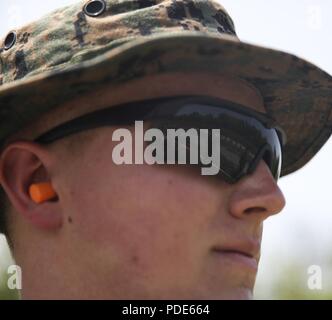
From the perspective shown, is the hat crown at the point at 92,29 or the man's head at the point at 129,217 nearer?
the man's head at the point at 129,217

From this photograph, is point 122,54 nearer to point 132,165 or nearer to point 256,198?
point 132,165

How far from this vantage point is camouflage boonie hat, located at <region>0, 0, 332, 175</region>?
265 centimetres

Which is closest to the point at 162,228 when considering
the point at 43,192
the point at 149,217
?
the point at 149,217

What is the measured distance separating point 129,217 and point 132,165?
16cm

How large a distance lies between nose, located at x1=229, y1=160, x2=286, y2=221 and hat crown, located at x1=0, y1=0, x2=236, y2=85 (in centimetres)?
52

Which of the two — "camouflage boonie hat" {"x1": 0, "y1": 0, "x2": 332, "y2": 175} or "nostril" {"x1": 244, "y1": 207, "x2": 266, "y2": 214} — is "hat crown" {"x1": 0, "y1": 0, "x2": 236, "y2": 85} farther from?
"nostril" {"x1": 244, "y1": 207, "x2": 266, "y2": 214}

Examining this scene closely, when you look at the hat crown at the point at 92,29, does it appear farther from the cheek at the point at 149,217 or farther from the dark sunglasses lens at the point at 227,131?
the cheek at the point at 149,217

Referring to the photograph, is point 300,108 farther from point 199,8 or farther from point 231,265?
point 231,265

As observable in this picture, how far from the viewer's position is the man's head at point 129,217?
8.63ft

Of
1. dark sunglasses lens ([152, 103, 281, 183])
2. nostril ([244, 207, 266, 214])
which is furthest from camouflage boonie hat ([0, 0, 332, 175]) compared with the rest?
nostril ([244, 207, 266, 214])

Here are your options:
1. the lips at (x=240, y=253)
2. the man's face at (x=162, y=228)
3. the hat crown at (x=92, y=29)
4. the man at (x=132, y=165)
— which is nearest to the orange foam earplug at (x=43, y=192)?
the man at (x=132, y=165)

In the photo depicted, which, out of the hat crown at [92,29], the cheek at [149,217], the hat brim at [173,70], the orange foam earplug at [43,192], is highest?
the hat crown at [92,29]

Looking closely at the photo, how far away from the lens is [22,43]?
2.98 metres
